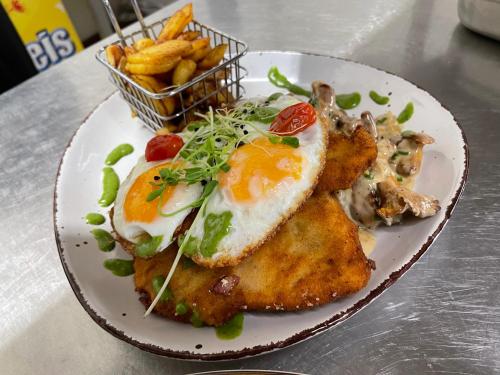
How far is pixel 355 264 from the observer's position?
1.48 m

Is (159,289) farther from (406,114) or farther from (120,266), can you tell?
(406,114)

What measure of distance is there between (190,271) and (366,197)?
83 centimetres

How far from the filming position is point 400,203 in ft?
5.46

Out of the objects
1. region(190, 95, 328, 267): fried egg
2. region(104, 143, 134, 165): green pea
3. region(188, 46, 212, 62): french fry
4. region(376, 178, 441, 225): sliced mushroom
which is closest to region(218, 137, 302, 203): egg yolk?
region(190, 95, 328, 267): fried egg

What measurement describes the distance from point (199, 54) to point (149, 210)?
111 cm

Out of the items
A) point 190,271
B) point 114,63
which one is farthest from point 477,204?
point 114,63

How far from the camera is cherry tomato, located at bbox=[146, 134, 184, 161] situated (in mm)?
1767

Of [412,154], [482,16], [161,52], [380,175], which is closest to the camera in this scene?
[380,175]

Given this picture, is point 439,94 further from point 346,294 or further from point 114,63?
point 114,63

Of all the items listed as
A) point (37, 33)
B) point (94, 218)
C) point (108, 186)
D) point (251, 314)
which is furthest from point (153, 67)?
point (37, 33)

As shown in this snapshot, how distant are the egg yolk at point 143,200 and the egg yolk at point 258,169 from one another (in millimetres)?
254

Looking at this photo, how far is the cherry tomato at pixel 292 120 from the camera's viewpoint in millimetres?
1703

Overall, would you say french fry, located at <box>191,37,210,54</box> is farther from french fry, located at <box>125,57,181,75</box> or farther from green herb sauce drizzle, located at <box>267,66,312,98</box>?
green herb sauce drizzle, located at <box>267,66,312,98</box>

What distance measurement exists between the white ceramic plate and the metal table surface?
0.70 ft
